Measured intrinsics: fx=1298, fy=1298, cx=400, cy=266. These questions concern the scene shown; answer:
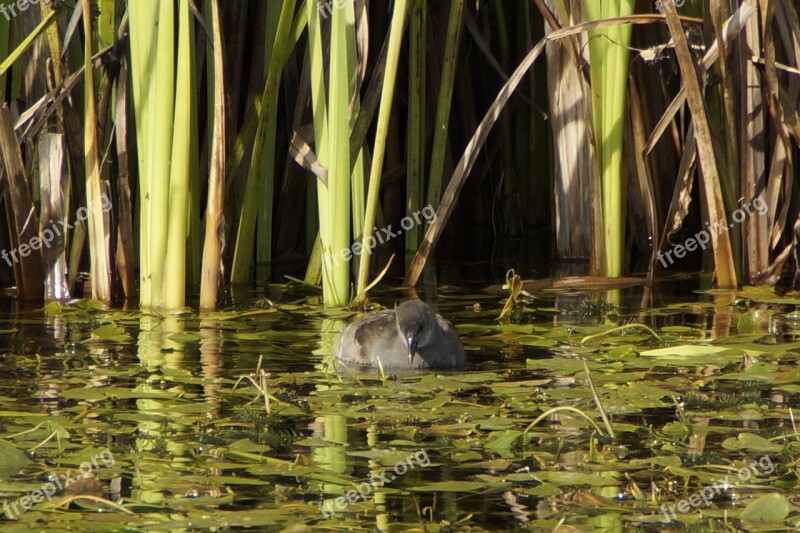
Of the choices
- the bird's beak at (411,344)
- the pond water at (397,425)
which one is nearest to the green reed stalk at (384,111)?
the pond water at (397,425)

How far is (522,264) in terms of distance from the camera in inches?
357

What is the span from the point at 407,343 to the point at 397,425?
3.66ft

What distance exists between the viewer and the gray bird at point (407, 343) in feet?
19.1

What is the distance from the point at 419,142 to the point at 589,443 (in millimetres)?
3817

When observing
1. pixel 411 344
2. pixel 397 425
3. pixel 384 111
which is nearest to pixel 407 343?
pixel 411 344

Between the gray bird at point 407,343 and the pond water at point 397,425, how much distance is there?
4.5 inches

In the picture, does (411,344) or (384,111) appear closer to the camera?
(411,344)

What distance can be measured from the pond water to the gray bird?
11cm

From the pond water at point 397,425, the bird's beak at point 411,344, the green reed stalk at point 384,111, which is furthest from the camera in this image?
the green reed stalk at point 384,111

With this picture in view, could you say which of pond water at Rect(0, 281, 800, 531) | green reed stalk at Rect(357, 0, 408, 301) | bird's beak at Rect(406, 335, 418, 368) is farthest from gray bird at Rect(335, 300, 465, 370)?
green reed stalk at Rect(357, 0, 408, 301)

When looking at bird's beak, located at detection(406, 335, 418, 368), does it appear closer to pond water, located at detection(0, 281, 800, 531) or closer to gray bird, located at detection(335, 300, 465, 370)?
gray bird, located at detection(335, 300, 465, 370)

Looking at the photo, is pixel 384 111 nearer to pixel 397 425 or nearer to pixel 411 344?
pixel 411 344

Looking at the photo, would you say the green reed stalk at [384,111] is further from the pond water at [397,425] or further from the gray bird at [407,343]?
the gray bird at [407,343]

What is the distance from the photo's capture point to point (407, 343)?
5.82 m
